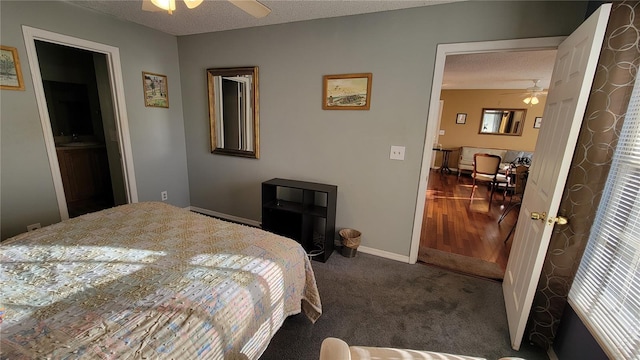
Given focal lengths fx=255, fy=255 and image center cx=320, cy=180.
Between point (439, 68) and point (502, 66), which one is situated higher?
point (502, 66)

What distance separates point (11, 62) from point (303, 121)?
→ 93.7 inches

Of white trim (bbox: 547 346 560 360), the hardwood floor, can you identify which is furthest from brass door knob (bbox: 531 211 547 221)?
the hardwood floor

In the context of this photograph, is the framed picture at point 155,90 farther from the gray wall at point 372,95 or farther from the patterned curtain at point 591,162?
the patterned curtain at point 591,162

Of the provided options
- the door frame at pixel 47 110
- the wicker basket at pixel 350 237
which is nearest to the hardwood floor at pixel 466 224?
the wicker basket at pixel 350 237

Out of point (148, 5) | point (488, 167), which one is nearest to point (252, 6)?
point (148, 5)

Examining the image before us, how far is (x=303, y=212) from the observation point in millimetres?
2549

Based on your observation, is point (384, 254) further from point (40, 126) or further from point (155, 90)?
point (40, 126)

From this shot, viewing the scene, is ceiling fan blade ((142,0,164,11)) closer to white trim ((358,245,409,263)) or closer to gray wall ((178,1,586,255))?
gray wall ((178,1,586,255))

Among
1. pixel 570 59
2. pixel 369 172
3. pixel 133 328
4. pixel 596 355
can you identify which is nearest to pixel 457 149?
pixel 369 172

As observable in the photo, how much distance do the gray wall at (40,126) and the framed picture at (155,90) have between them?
0.18 feet

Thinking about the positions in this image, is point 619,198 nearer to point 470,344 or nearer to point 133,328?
point 470,344

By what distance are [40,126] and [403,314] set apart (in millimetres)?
3374

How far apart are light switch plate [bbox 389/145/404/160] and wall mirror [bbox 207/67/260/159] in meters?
1.54

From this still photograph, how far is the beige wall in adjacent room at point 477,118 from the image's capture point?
626 cm
